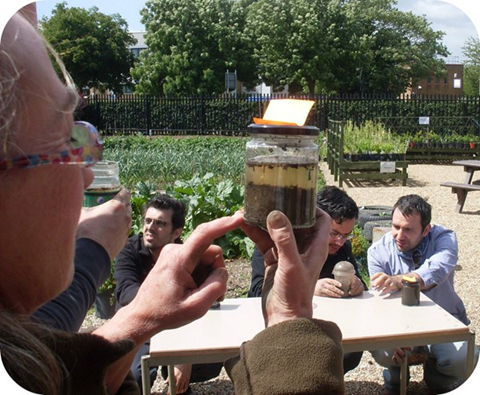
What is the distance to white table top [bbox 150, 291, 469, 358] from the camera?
285 centimetres

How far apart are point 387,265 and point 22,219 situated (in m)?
3.40

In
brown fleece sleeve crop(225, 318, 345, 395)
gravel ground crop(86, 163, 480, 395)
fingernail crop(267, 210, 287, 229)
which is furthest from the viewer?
gravel ground crop(86, 163, 480, 395)

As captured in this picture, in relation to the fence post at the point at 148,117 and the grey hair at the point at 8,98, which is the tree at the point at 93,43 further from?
the grey hair at the point at 8,98

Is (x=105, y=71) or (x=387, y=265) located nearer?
(x=387, y=265)

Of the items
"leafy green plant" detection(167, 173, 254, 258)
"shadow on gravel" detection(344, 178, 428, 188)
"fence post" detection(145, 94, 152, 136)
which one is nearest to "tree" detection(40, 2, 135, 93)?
"fence post" detection(145, 94, 152, 136)

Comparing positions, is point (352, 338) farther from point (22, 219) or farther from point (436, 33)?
point (436, 33)

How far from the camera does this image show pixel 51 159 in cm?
104

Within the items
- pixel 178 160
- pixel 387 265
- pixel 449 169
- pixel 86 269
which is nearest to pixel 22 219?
pixel 86 269

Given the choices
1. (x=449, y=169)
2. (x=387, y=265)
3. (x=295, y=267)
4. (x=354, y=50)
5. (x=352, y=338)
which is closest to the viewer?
(x=295, y=267)

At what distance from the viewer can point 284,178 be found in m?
1.70

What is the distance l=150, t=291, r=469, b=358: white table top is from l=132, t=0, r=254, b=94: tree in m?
30.2

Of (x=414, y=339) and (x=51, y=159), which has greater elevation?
(x=51, y=159)

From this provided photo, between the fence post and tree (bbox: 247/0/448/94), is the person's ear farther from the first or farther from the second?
tree (bbox: 247/0/448/94)

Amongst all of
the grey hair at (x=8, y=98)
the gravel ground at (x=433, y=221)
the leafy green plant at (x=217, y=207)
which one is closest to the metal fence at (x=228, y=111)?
the gravel ground at (x=433, y=221)
